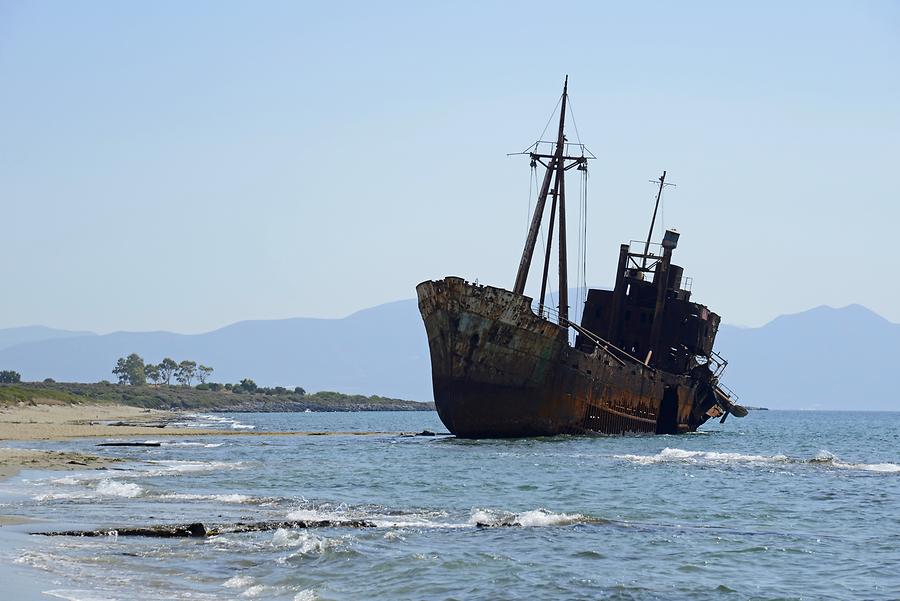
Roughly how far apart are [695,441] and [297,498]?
32107 millimetres

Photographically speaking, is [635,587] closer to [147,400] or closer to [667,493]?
[667,493]

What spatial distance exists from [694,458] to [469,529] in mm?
20483

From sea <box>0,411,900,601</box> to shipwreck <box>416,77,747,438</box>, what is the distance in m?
5.74

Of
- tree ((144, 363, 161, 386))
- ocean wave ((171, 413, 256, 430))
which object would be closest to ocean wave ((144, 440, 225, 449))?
ocean wave ((171, 413, 256, 430))

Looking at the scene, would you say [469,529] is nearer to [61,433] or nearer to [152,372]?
[61,433]

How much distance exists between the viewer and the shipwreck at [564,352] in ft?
138

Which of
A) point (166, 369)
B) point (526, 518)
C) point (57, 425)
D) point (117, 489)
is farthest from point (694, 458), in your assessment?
point (166, 369)

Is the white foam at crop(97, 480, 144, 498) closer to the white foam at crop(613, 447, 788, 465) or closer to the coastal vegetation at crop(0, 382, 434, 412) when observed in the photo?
the white foam at crop(613, 447, 788, 465)

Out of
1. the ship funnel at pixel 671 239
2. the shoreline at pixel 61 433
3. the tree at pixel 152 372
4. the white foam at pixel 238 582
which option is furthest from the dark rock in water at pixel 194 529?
the tree at pixel 152 372

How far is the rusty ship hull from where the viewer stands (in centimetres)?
4181

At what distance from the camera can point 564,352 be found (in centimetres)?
4378

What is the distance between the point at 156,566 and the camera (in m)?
16.4

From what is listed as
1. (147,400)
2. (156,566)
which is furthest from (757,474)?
(147,400)

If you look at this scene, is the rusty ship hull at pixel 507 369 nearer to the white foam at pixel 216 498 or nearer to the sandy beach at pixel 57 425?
the sandy beach at pixel 57 425
